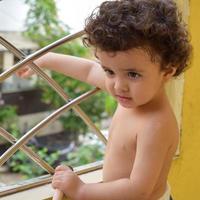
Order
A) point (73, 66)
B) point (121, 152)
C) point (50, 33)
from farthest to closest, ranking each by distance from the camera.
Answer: point (50, 33) → point (73, 66) → point (121, 152)

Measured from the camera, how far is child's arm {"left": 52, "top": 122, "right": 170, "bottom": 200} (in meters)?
0.78

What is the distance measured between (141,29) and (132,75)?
0.28 feet

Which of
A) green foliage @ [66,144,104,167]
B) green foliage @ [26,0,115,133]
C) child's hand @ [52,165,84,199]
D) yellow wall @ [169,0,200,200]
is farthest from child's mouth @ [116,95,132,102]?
green foliage @ [66,144,104,167]

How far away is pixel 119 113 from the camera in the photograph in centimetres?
89

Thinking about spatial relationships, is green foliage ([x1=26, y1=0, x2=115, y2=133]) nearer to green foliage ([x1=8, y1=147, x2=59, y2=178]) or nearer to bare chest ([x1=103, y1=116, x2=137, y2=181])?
green foliage ([x1=8, y1=147, x2=59, y2=178])

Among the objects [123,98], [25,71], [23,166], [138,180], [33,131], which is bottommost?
[138,180]

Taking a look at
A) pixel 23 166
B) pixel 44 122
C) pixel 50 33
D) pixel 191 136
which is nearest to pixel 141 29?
pixel 44 122

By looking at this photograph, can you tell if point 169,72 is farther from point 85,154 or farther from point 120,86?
point 85,154

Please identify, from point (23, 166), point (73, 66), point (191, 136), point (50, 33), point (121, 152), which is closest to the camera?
point (121, 152)

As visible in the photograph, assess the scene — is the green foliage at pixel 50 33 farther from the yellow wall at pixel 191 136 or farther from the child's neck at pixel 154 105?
the child's neck at pixel 154 105

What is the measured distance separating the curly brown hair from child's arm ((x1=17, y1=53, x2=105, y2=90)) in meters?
0.22

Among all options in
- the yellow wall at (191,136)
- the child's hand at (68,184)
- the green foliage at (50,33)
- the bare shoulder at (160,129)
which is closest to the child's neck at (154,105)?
the bare shoulder at (160,129)

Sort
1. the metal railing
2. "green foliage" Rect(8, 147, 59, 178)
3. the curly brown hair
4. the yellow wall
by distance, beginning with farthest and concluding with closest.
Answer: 1. "green foliage" Rect(8, 147, 59, 178)
2. the yellow wall
3. the metal railing
4. the curly brown hair

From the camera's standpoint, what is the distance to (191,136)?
4.35 ft
